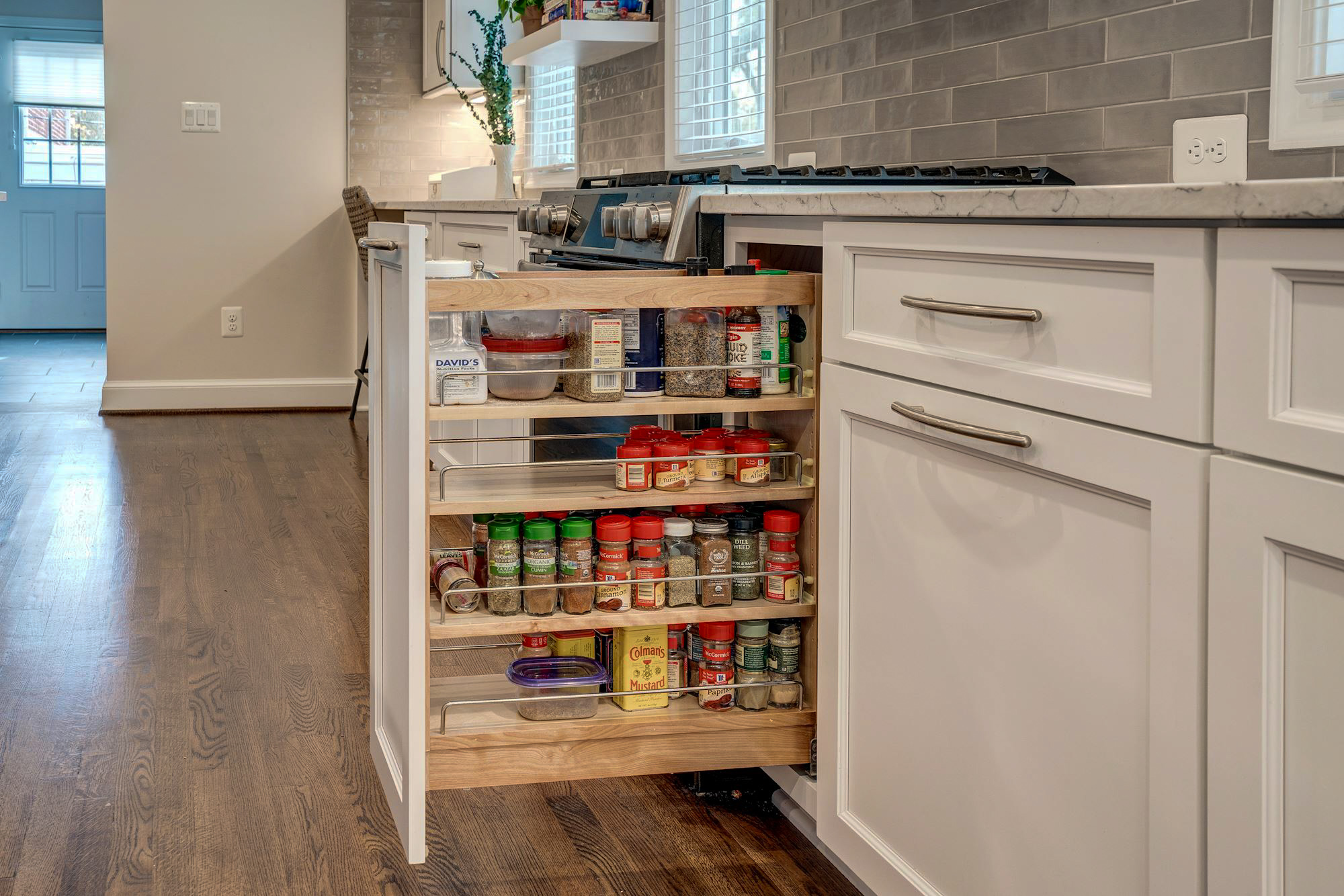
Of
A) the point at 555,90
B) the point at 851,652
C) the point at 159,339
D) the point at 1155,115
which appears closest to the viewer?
the point at 851,652

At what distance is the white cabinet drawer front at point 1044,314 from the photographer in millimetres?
909

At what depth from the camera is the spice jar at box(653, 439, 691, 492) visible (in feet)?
5.17

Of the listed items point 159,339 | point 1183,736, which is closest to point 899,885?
point 1183,736

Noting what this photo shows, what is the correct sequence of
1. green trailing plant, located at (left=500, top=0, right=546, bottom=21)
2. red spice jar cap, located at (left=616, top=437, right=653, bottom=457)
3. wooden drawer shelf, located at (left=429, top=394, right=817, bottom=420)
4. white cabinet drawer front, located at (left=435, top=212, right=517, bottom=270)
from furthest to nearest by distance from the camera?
1. green trailing plant, located at (left=500, top=0, right=546, bottom=21)
2. white cabinet drawer front, located at (left=435, top=212, right=517, bottom=270)
3. red spice jar cap, located at (left=616, top=437, right=653, bottom=457)
4. wooden drawer shelf, located at (left=429, top=394, right=817, bottom=420)

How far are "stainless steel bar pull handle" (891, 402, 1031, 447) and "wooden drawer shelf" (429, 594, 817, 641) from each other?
15.0 inches

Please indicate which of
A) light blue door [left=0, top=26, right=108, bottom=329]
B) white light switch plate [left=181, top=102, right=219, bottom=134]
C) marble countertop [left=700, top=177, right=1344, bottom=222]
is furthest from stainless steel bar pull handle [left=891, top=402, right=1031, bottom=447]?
light blue door [left=0, top=26, right=108, bottom=329]

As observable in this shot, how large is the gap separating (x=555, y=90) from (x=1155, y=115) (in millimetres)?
3188

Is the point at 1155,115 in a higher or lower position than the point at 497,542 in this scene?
higher

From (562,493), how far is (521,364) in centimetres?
17

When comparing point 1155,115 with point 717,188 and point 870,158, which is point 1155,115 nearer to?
point 717,188

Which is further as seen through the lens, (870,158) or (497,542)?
(870,158)

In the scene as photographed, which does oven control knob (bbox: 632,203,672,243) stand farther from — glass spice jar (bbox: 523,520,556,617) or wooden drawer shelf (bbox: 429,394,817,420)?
glass spice jar (bbox: 523,520,556,617)

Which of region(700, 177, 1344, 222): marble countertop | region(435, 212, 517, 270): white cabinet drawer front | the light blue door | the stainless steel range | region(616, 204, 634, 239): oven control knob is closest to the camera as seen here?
region(700, 177, 1344, 222): marble countertop

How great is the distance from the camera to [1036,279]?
1.09 m
